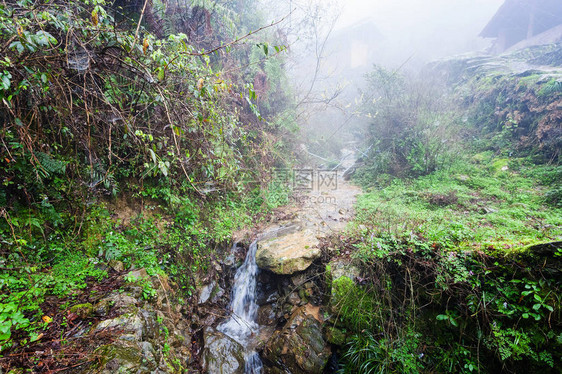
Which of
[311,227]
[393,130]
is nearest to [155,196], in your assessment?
[311,227]

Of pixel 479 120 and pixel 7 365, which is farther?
pixel 479 120

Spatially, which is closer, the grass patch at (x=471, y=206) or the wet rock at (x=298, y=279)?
the grass patch at (x=471, y=206)

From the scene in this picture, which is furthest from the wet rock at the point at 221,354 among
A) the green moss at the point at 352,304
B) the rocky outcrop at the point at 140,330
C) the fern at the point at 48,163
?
the fern at the point at 48,163

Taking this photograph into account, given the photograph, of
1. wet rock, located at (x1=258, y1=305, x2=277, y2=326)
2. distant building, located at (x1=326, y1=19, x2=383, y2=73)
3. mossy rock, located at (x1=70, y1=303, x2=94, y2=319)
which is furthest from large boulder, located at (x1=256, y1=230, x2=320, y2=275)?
distant building, located at (x1=326, y1=19, x2=383, y2=73)

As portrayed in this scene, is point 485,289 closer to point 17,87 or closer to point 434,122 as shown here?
point 17,87

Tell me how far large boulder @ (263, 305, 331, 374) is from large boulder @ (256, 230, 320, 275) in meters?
0.95

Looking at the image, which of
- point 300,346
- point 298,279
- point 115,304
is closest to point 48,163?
point 115,304

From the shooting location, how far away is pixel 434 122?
1034 centimetres

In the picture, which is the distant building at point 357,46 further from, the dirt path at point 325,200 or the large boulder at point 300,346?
the large boulder at point 300,346

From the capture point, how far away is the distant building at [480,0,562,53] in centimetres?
1488

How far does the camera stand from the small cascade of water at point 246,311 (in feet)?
13.7

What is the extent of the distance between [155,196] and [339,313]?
4298mm

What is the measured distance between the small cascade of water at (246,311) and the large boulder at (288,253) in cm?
40

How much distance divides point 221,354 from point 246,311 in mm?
1080
